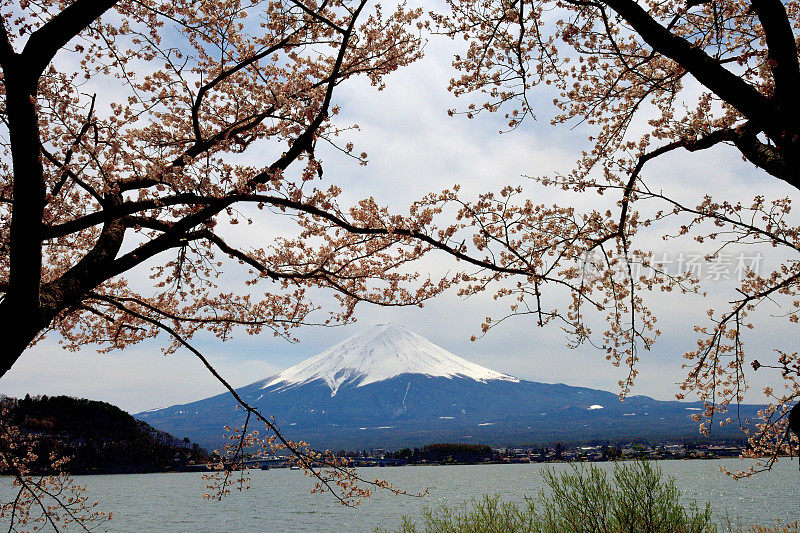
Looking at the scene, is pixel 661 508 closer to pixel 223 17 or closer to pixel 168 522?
pixel 223 17

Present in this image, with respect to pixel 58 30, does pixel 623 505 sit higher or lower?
lower

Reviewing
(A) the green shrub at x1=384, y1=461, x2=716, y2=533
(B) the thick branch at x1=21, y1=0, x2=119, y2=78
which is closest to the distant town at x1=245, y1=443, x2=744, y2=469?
(A) the green shrub at x1=384, y1=461, x2=716, y2=533

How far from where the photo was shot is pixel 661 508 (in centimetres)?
1133

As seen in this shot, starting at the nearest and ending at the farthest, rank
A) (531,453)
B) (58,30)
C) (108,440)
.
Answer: (58,30) < (108,440) < (531,453)

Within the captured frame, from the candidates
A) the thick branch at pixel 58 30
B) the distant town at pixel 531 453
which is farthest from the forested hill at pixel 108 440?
the thick branch at pixel 58 30

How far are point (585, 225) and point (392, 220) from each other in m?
1.70

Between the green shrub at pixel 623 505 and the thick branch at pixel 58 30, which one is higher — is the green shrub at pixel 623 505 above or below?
below

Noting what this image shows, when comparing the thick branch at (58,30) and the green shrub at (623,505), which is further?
the green shrub at (623,505)

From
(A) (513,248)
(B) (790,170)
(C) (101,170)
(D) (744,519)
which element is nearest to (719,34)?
(B) (790,170)

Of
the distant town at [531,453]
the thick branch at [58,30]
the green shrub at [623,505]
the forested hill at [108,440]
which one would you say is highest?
the thick branch at [58,30]

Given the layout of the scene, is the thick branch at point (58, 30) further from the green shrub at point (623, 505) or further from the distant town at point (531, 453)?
the distant town at point (531, 453)

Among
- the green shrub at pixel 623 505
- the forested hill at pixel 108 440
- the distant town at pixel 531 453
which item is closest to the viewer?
the green shrub at pixel 623 505

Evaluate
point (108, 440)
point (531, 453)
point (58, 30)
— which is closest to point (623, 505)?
point (58, 30)

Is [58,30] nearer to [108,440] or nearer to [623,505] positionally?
[623,505]
